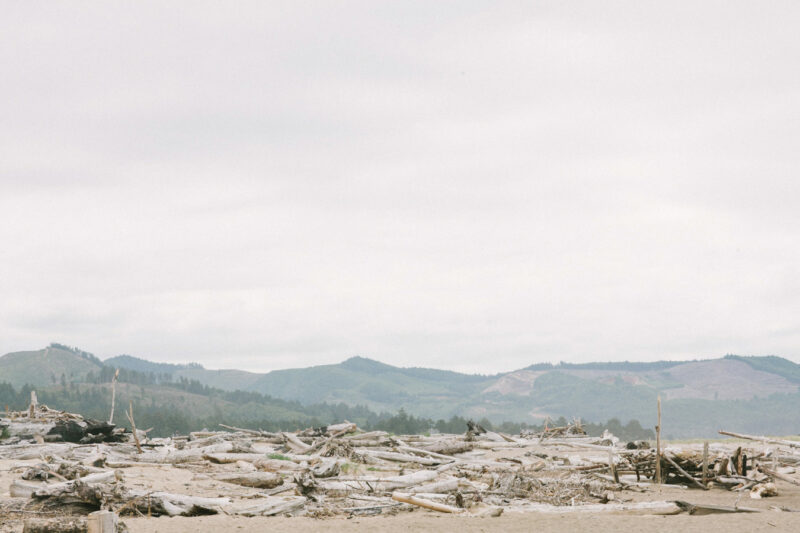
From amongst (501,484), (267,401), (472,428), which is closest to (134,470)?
(501,484)

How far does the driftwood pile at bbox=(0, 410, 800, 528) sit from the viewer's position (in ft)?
44.4

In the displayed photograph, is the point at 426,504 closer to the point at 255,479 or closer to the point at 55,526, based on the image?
the point at 255,479

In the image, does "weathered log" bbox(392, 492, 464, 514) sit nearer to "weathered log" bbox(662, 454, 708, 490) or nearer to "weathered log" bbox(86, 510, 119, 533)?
"weathered log" bbox(86, 510, 119, 533)

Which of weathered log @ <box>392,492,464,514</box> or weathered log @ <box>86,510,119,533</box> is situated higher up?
weathered log @ <box>86,510,119,533</box>

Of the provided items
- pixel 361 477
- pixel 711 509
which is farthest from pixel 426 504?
pixel 711 509

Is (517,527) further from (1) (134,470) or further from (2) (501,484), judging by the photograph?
(1) (134,470)

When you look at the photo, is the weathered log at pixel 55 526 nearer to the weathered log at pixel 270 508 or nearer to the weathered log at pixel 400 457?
the weathered log at pixel 270 508

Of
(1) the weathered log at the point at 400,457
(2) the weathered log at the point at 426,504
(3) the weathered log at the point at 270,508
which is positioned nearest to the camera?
(3) the weathered log at the point at 270,508

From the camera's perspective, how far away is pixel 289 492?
1680 cm

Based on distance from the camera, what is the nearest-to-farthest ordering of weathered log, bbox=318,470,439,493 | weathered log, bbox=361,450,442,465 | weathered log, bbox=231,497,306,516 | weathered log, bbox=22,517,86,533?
weathered log, bbox=22,517,86,533 < weathered log, bbox=231,497,306,516 < weathered log, bbox=318,470,439,493 < weathered log, bbox=361,450,442,465

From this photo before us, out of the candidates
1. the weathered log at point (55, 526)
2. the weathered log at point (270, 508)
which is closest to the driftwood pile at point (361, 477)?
the weathered log at point (270, 508)

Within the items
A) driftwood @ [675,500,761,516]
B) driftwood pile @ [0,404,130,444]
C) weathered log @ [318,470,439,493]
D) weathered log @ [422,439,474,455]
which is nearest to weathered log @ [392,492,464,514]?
weathered log @ [318,470,439,493]

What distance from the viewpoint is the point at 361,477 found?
18.5 metres

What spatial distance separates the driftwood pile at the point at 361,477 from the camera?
1355cm
